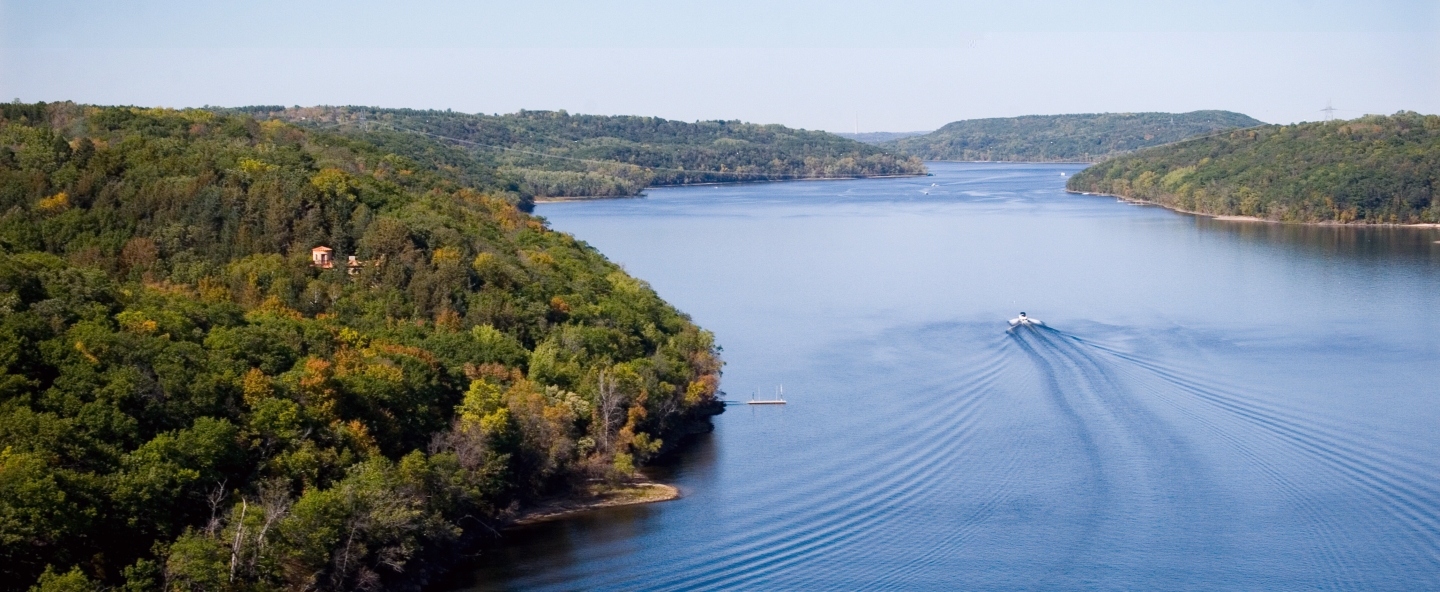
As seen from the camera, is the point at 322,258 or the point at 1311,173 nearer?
the point at 322,258

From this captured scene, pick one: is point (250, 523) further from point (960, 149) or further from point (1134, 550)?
point (960, 149)

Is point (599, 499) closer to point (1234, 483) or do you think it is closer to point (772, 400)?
point (772, 400)

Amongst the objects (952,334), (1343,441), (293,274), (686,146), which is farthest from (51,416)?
(686,146)

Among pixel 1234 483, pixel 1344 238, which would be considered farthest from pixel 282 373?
pixel 1344 238

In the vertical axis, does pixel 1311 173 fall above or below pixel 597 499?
above

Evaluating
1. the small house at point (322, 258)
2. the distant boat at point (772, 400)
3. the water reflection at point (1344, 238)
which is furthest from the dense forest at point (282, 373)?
the water reflection at point (1344, 238)

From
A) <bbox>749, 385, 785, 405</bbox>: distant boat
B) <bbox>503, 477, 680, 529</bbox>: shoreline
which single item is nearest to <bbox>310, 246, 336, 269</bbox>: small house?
<bbox>749, 385, 785, 405</bbox>: distant boat

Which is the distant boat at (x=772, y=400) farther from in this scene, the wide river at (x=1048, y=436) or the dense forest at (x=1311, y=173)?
the dense forest at (x=1311, y=173)
